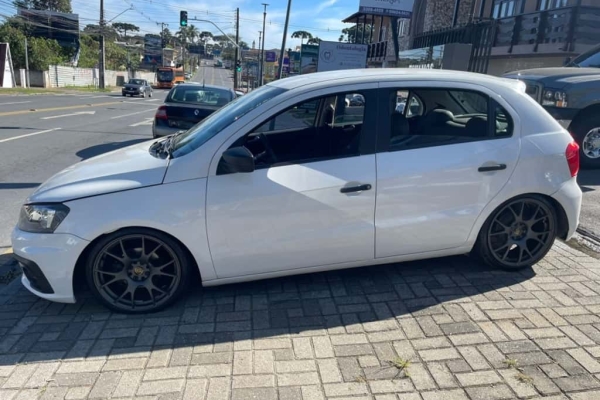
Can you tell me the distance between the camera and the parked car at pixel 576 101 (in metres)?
7.05

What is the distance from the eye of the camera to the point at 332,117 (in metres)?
3.94

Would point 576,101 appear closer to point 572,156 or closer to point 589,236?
point 589,236

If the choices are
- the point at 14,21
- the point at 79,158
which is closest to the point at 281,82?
the point at 79,158

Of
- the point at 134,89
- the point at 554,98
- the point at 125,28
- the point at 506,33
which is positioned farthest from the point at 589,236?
the point at 125,28

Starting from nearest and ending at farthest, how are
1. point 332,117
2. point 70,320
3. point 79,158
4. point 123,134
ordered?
point 70,320, point 332,117, point 79,158, point 123,134

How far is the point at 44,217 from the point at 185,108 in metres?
6.38

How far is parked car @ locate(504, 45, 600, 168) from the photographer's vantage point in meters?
7.05

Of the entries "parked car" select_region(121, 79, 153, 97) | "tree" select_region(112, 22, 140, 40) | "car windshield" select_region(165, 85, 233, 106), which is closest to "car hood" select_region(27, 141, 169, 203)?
"car windshield" select_region(165, 85, 233, 106)

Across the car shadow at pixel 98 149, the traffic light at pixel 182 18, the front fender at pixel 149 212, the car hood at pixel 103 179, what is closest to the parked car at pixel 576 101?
the front fender at pixel 149 212

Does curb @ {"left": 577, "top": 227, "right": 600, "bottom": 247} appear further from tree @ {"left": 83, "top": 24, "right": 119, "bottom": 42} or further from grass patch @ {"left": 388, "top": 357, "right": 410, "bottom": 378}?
tree @ {"left": 83, "top": 24, "right": 119, "bottom": 42}

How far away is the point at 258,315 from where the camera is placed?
3205 mm

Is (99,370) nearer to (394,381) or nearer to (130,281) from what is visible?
(130,281)

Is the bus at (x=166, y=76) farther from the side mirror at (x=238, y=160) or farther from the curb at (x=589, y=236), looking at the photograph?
the side mirror at (x=238, y=160)

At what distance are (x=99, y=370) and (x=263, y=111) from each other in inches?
78.3
